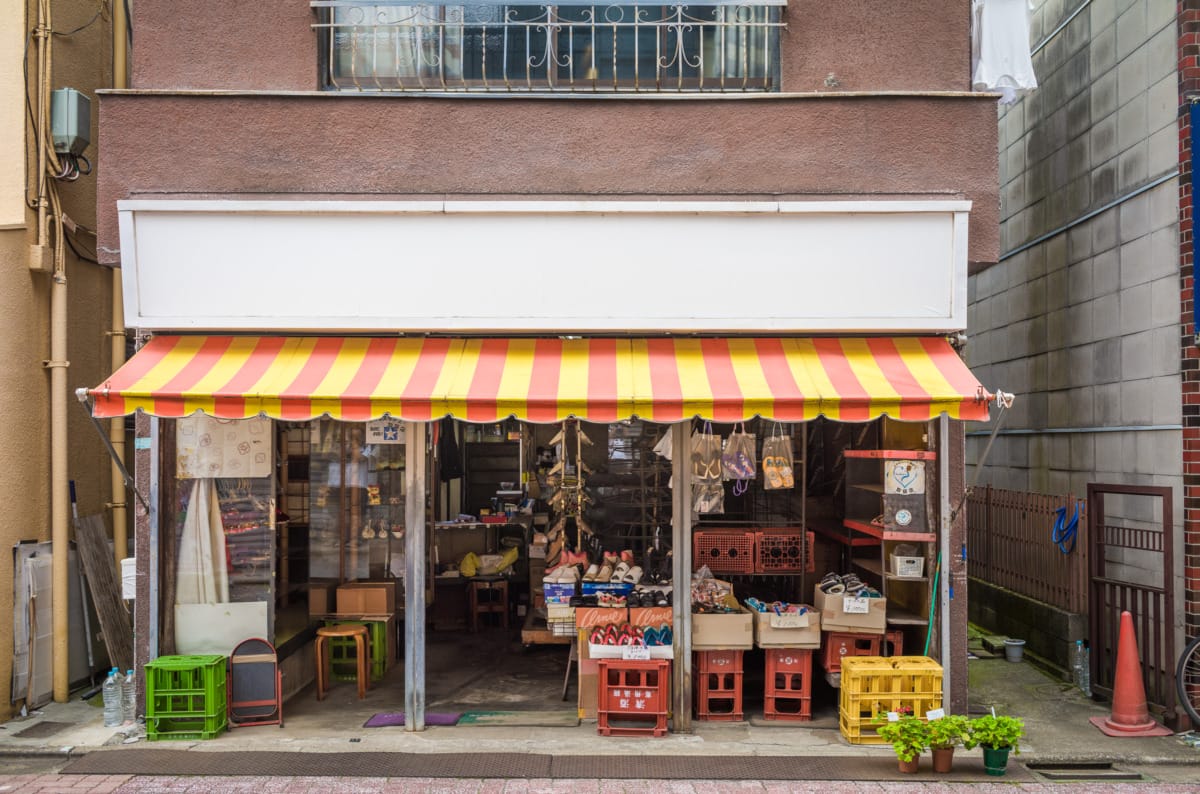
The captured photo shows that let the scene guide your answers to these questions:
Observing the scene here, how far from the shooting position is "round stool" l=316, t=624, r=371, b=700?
978 cm

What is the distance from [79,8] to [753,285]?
824 centimetres

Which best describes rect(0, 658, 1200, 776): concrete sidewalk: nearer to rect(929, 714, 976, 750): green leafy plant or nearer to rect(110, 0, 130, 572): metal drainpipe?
rect(929, 714, 976, 750): green leafy plant

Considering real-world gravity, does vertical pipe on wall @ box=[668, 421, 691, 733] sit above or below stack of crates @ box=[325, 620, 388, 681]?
above

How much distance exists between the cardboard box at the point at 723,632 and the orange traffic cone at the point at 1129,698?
3516 millimetres

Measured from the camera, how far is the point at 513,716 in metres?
9.00

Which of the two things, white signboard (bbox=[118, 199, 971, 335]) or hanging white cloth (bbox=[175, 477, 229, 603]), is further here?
hanging white cloth (bbox=[175, 477, 229, 603])

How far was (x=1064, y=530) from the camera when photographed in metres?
10.6

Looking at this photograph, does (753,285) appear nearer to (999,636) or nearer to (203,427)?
(203,427)

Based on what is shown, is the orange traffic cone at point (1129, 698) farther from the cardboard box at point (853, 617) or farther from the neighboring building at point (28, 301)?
the neighboring building at point (28, 301)

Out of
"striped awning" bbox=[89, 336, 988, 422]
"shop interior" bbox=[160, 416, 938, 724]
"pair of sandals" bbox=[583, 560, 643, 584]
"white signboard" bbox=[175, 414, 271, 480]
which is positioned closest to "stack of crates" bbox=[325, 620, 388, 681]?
"shop interior" bbox=[160, 416, 938, 724]

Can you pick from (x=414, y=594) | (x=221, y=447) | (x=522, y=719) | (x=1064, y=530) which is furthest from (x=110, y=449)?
(x=1064, y=530)

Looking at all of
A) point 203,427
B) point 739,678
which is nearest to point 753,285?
point 739,678

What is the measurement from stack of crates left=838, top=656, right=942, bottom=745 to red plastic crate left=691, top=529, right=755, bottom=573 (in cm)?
229

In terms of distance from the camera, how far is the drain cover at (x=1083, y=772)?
7648 mm
